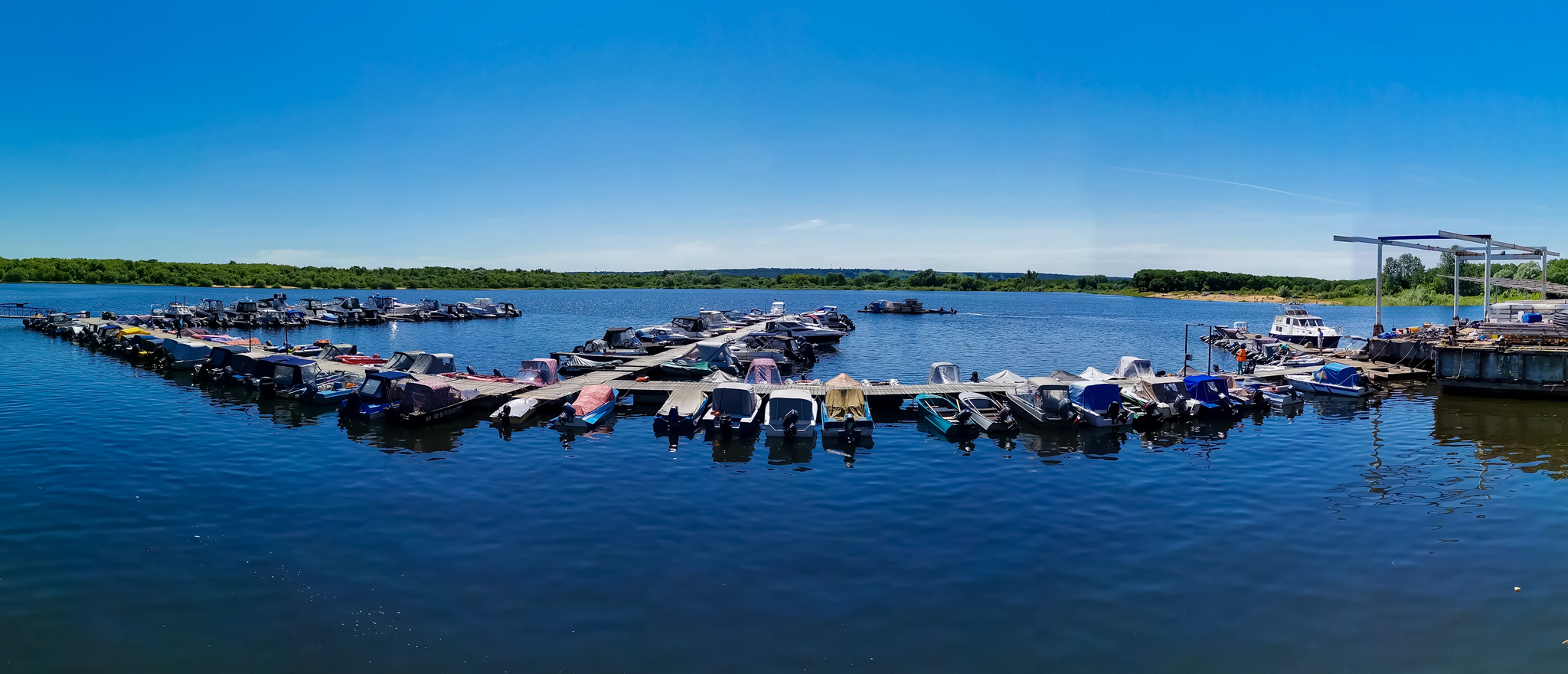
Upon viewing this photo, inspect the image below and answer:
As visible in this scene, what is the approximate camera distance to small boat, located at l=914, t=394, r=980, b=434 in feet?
106

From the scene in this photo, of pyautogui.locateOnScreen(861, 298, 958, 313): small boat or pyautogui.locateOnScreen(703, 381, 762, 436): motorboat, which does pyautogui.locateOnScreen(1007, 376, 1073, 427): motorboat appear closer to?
pyautogui.locateOnScreen(703, 381, 762, 436): motorboat

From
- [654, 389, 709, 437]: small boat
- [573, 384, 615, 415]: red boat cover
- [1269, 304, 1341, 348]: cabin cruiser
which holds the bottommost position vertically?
[654, 389, 709, 437]: small boat

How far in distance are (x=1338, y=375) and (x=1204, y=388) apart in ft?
37.9

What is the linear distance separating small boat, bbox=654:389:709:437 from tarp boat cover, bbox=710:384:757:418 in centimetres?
93

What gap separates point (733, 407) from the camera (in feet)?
Answer: 113

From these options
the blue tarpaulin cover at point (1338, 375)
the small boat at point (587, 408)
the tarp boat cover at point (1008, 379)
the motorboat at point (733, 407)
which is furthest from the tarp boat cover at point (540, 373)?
the blue tarpaulin cover at point (1338, 375)

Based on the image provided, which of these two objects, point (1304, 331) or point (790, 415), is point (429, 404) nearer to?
point (790, 415)

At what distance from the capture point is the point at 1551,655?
1392 centimetres

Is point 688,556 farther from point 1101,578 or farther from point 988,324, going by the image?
point 988,324

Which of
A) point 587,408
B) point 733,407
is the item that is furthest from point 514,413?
point 733,407

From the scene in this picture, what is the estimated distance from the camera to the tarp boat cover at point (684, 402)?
115 feet

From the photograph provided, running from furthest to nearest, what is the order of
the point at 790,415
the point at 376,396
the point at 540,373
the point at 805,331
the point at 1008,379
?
the point at 805,331 < the point at 540,373 < the point at 1008,379 < the point at 376,396 < the point at 790,415

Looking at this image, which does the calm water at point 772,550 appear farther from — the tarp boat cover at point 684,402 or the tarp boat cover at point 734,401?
the tarp boat cover at point 734,401

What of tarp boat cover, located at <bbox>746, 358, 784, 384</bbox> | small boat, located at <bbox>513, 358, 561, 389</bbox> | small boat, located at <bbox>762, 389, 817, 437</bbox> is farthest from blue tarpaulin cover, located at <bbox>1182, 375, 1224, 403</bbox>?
small boat, located at <bbox>513, 358, 561, 389</bbox>
